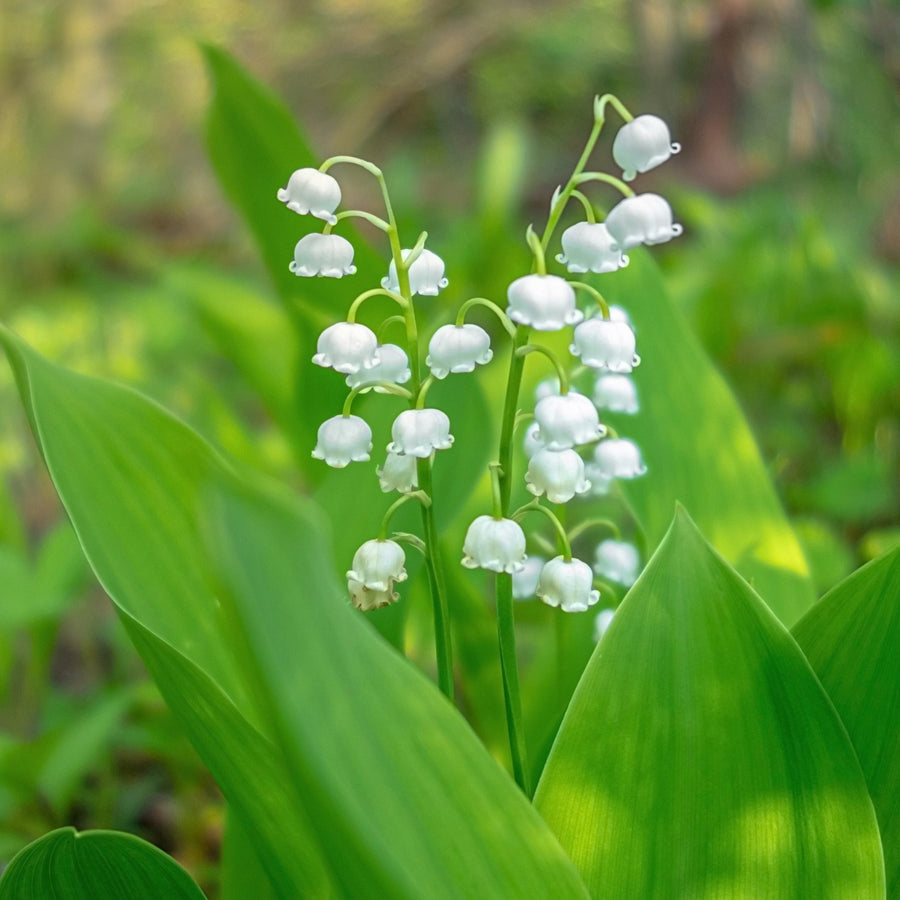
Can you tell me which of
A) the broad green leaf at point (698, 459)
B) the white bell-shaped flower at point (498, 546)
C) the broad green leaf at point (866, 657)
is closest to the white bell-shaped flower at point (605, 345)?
the white bell-shaped flower at point (498, 546)

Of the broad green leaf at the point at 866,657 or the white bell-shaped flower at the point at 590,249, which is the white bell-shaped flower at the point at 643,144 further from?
the broad green leaf at the point at 866,657

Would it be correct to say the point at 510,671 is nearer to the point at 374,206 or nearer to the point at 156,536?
the point at 156,536

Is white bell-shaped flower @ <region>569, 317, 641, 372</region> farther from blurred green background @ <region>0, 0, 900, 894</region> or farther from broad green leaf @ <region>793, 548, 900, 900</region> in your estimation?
blurred green background @ <region>0, 0, 900, 894</region>

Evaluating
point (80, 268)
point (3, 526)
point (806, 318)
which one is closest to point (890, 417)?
point (806, 318)

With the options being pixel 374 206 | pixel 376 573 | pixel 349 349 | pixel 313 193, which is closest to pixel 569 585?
pixel 376 573

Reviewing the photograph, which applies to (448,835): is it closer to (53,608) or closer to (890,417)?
(53,608)

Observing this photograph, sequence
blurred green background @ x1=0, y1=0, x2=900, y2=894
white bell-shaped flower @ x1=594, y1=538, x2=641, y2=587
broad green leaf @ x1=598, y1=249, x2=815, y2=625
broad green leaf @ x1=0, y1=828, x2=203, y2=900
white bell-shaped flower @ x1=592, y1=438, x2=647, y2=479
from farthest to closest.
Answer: blurred green background @ x1=0, y1=0, x2=900, y2=894
broad green leaf @ x1=598, y1=249, x2=815, y2=625
white bell-shaped flower @ x1=594, y1=538, x2=641, y2=587
white bell-shaped flower @ x1=592, y1=438, x2=647, y2=479
broad green leaf @ x1=0, y1=828, x2=203, y2=900

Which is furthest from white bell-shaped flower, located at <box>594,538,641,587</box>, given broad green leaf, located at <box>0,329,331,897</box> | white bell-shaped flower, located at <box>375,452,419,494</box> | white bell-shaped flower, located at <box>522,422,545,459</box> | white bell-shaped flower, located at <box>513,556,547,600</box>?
broad green leaf, located at <box>0,329,331,897</box>

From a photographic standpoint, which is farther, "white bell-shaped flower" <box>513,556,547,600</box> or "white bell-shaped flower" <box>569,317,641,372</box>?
"white bell-shaped flower" <box>513,556,547,600</box>
